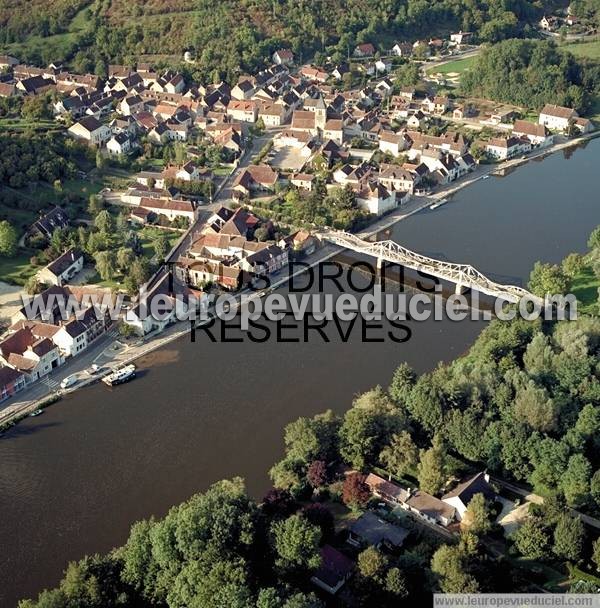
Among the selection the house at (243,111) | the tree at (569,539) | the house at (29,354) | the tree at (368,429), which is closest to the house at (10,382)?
the house at (29,354)

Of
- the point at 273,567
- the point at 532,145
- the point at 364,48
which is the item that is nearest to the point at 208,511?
the point at 273,567

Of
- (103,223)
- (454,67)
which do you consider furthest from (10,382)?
(454,67)

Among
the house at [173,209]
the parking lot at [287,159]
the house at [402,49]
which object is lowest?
the house at [173,209]

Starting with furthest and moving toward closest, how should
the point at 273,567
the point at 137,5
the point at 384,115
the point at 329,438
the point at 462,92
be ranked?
the point at 137,5, the point at 462,92, the point at 384,115, the point at 329,438, the point at 273,567

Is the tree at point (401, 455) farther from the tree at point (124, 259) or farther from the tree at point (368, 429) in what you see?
the tree at point (124, 259)

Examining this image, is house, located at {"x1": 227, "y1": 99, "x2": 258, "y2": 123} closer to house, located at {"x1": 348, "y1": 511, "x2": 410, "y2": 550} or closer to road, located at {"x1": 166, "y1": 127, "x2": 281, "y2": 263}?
road, located at {"x1": 166, "y1": 127, "x2": 281, "y2": 263}

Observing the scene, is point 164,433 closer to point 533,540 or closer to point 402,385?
point 402,385

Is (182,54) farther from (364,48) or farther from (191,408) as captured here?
(191,408)
